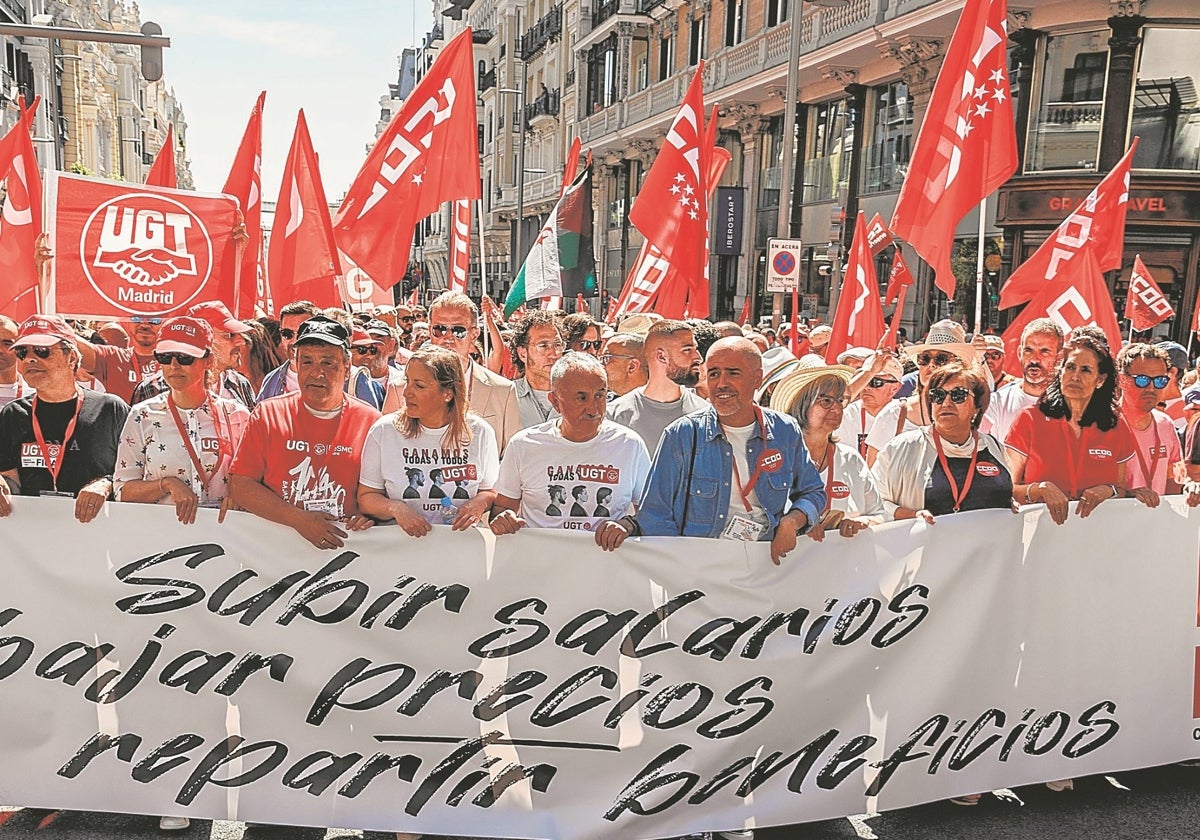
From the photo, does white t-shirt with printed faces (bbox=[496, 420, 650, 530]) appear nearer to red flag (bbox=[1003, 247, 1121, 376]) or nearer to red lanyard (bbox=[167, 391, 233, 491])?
red lanyard (bbox=[167, 391, 233, 491])

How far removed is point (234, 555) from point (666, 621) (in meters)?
1.52

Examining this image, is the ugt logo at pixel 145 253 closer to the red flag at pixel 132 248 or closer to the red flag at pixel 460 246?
the red flag at pixel 132 248

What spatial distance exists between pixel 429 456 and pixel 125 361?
139 inches

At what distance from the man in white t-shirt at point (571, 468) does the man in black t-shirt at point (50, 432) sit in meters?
1.52

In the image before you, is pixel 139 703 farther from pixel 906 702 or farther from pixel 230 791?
pixel 906 702

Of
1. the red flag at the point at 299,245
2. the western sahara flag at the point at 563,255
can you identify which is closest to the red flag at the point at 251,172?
the red flag at the point at 299,245

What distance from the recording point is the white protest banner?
147 inches

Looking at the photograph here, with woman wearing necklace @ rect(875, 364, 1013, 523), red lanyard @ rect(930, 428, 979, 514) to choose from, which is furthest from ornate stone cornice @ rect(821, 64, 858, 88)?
red lanyard @ rect(930, 428, 979, 514)

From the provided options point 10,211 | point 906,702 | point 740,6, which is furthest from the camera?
point 740,6

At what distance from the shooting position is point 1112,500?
432 cm

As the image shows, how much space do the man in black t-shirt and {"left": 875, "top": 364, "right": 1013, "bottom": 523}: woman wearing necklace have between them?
3003 millimetres

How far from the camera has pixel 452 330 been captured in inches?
235

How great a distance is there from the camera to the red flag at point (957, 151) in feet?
22.5

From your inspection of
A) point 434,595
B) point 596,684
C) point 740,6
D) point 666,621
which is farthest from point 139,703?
point 740,6
